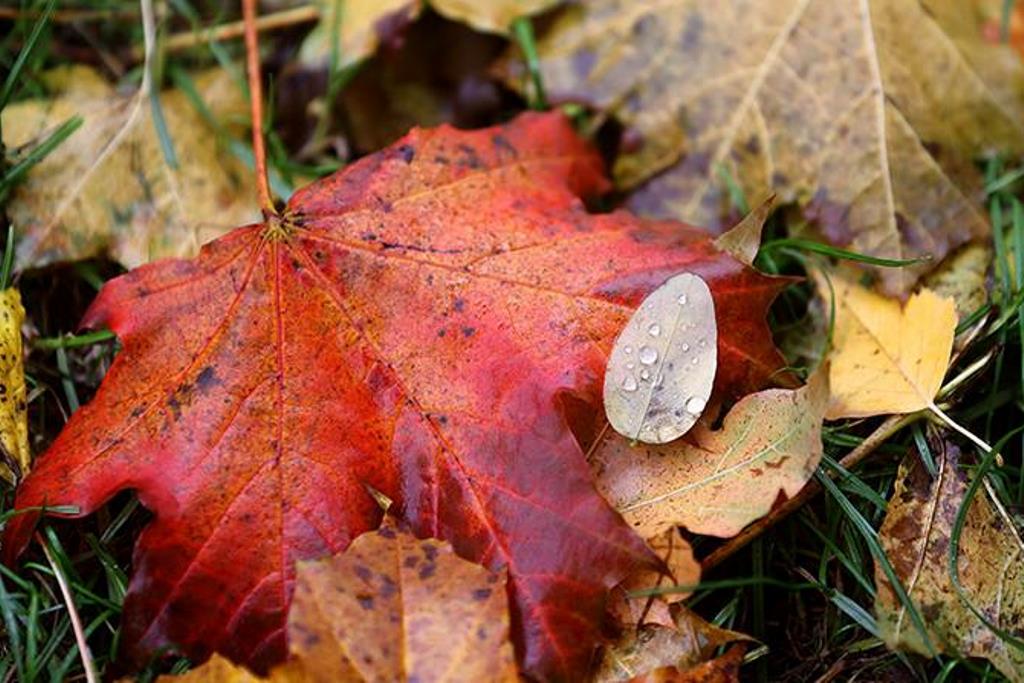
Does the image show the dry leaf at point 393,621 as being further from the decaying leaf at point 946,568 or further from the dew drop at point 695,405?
the decaying leaf at point 946,568

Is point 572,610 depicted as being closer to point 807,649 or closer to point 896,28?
point 807,649

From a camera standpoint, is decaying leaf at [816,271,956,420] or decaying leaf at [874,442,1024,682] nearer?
decaying leaf at [874,442,1024,682]

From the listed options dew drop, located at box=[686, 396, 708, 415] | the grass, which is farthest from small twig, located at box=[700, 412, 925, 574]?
dew drop, located at box=[686, 396, 708, 415]

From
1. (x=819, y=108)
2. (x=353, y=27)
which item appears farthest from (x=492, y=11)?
(x=819, y=108)

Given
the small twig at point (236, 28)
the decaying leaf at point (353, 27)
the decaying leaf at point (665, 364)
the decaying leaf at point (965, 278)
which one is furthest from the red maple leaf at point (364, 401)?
the small twig at point (236, 28)

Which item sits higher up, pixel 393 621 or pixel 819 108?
pixel 819 108

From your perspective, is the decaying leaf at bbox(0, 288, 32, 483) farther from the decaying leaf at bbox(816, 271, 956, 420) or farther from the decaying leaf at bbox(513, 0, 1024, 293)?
the decaying leaf at bbox(816, 271, 956, 420)

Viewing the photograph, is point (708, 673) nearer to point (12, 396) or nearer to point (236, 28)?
point (12, 396)
